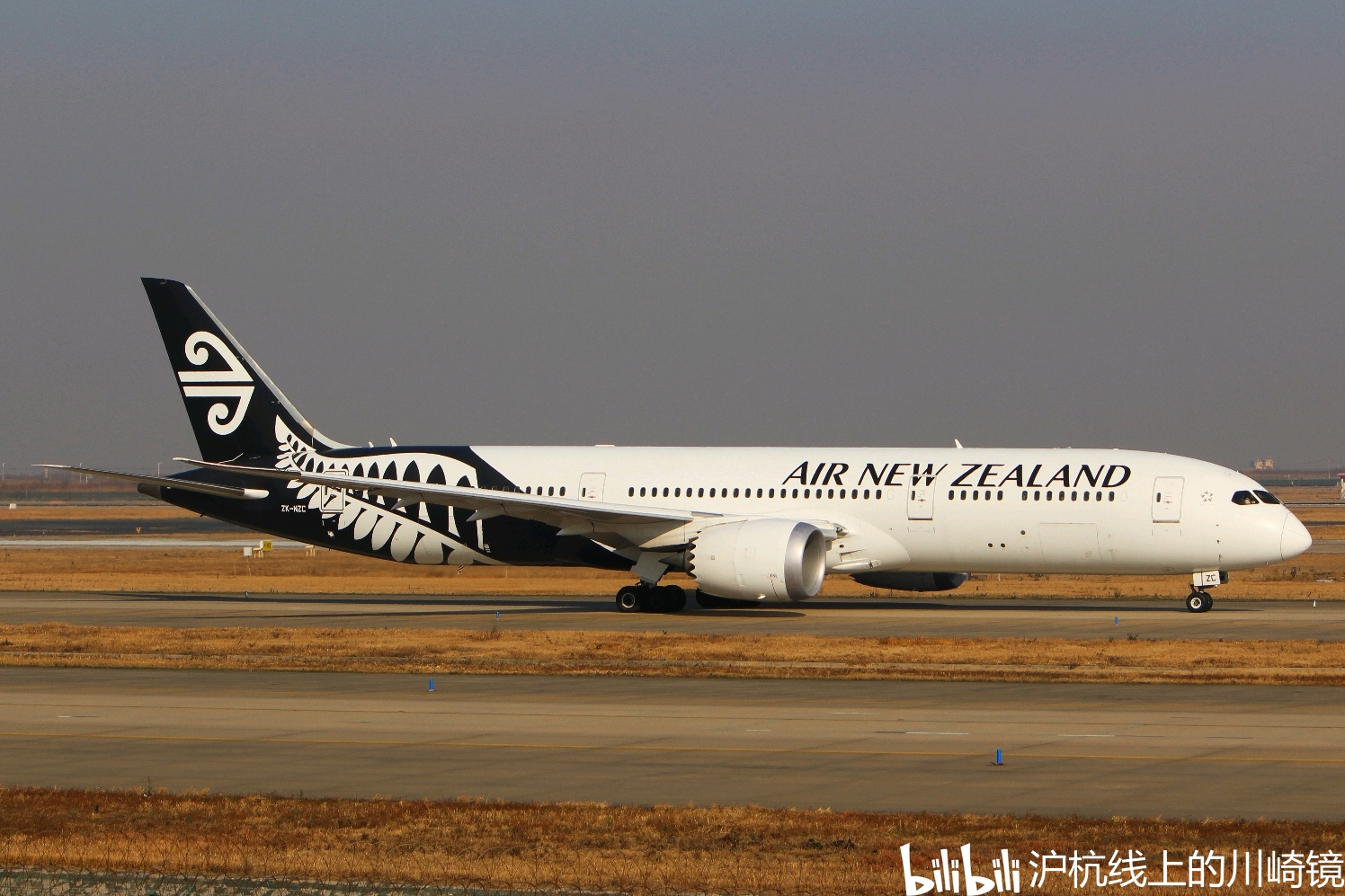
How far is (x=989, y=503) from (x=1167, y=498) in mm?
3991

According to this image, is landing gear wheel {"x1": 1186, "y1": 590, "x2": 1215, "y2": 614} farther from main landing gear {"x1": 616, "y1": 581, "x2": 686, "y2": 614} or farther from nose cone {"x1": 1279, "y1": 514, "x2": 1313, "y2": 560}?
main landing gear {"x1": 616, "y1": 581, "x2": 686, "y2": 614}

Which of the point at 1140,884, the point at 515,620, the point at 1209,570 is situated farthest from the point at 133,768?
the point at 1209,570

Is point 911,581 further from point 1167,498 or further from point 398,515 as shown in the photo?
point 398,515

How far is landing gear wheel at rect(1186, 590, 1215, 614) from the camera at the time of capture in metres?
38.8

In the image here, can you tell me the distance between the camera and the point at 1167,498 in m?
38.3

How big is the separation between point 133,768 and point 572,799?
495 cm

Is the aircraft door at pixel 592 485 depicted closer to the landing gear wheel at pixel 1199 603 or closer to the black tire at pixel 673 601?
the black tire at pixel 673 601

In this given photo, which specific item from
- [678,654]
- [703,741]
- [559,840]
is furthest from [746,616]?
[559,840]

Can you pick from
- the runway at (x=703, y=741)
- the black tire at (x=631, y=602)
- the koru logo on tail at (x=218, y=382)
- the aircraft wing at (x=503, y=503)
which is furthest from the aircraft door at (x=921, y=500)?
the koru logo on tail at (x=218, y=382)

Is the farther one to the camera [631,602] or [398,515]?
[398,515]

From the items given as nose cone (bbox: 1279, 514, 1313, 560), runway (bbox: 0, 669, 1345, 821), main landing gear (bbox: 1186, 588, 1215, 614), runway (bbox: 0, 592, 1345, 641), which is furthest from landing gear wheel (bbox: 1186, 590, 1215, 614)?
runway (bbox: 0, 669, 1345, 821)

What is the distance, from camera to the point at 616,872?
1196 cm

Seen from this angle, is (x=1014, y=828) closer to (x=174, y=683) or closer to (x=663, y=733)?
(x=663, y=733)

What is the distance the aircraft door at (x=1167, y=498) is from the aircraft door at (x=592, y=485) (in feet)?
43.9
